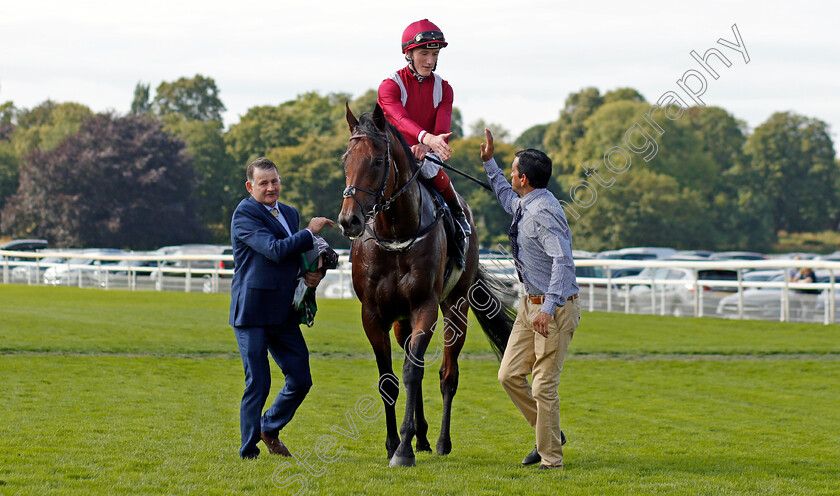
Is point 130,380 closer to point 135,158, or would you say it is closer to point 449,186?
point 449,186

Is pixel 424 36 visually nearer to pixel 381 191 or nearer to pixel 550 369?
pixel 381 191

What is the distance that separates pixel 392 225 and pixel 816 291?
13391 millimetres

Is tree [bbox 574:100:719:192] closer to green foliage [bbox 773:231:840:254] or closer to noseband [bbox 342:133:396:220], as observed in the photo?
green foliage [bbox 773:231:840:254]

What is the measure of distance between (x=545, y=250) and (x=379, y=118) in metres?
1.15

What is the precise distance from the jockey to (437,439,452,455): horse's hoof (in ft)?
4.44

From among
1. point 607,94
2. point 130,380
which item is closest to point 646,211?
point 607,94

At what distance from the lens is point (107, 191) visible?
49.3 m

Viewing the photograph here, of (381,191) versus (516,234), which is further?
(516,234)

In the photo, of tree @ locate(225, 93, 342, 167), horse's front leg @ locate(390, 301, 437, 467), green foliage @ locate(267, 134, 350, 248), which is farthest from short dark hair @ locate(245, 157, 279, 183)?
tree @ locate(225, 93, 342, 167)

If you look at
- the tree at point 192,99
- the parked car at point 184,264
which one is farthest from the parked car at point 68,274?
the tree at point 192,99

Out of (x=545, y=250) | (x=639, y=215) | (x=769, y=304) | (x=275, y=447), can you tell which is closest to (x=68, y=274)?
(x=769, y=304)

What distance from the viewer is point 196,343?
12.4 metres

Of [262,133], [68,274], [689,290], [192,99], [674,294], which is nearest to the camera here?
[689,290]

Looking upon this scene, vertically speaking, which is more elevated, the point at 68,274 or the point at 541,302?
the point at 541,302
